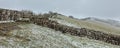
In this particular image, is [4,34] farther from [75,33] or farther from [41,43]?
[75,33]

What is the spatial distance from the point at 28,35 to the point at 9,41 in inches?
195

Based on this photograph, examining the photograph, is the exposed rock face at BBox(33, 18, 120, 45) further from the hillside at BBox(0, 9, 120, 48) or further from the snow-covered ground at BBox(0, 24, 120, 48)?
the snow-covered ground at BBox(0, 24, 120, 48)

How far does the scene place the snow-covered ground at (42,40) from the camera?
130 ft

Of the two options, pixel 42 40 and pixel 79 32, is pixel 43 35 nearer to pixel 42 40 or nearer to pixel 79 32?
pixel 42 40

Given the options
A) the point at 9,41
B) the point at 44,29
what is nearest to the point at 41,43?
the point at 9,41

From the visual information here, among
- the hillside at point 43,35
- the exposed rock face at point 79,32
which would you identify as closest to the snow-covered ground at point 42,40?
the hillside at point 43,35

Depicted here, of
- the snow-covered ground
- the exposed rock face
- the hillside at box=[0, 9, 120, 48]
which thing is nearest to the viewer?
the snow-covered ground

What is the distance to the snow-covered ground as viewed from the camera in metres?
39.5

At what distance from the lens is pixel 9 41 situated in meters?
39.1

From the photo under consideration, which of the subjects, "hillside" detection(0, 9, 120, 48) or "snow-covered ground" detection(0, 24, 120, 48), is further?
"hillside" detection(0, 9, 120, 48)

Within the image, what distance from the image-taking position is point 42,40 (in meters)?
43.4

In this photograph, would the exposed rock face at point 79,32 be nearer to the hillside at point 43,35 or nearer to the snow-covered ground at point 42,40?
the hillside at point 43,35

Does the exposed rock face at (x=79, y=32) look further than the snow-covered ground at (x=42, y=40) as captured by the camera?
Yes

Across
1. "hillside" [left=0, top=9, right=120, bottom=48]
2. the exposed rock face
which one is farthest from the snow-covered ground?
the exposed rock face
